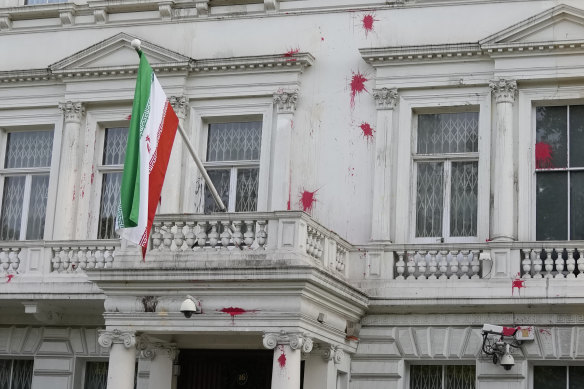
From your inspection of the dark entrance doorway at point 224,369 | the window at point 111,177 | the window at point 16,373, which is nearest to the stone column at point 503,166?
the dark entrance doorway at point 224,369

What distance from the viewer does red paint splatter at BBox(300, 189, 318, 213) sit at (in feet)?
65.1

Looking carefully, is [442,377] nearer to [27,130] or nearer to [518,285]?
[518,285]

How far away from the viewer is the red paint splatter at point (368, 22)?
66.9ft

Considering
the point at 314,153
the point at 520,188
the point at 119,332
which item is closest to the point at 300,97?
the point at 314,153

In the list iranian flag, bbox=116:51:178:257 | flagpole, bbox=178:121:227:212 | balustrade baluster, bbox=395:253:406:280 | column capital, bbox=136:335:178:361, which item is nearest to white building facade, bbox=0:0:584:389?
balustrade baluster, bbox=395:253:406:280

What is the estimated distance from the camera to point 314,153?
20.1m

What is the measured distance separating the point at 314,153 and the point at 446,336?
3.91 m

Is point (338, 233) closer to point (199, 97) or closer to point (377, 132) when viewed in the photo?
point (377, 132)

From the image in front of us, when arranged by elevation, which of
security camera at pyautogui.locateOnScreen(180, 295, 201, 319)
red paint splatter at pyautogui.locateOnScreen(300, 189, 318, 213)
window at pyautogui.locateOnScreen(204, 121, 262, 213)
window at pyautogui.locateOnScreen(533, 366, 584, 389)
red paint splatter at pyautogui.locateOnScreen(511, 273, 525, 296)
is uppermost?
window at pyautogui.locateOnScreen(204, 121, 262, 213)

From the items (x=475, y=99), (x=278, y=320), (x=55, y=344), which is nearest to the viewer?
(x=278, y=320)

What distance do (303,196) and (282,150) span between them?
2.91 feet

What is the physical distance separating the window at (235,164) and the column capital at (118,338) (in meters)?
3.83

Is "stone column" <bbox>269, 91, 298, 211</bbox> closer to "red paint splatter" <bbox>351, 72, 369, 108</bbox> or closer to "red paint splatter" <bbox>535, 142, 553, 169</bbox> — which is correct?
"red paint splatter" <bbox>351, 72, 369, 108</bbox>

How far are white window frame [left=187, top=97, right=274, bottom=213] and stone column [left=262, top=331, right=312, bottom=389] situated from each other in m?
4.03
